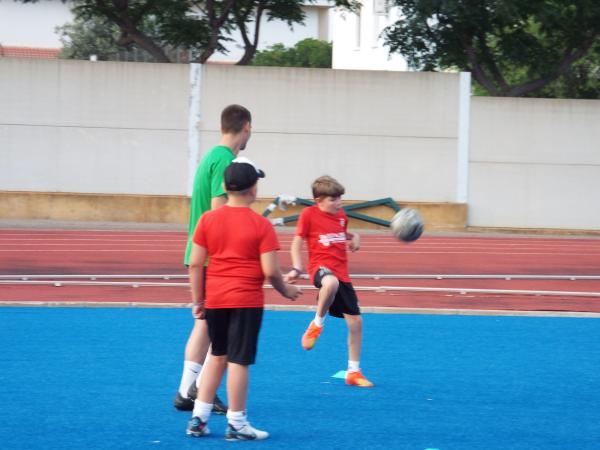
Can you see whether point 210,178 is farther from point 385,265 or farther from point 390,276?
point 385,265

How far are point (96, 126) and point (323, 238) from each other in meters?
19.4

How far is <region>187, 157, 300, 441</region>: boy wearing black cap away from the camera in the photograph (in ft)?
21.3

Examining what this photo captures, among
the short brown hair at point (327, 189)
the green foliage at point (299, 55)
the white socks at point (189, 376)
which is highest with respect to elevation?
the green foliage at point (299, 55)

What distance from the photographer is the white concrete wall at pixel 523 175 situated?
27578 millimetres

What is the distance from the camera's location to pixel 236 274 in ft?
21.4

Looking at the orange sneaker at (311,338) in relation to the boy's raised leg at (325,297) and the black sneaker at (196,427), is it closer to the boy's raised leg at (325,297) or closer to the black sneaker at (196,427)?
the boy's raised leg at (325,297)

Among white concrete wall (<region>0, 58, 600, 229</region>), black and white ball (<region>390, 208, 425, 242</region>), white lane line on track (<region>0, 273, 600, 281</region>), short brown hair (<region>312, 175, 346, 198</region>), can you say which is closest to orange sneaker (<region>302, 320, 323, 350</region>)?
short brown hair (<region>312, 175, 346, 198</region>)

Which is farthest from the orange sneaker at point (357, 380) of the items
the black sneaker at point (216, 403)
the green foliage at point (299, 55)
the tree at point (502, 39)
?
the green foliage at point (299, 55)

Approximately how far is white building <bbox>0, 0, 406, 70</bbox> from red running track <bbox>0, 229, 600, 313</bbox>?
86.8 ft

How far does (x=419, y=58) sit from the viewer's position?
30547mm

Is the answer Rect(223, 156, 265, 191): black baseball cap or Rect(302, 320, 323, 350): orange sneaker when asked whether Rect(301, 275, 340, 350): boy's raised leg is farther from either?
Rect(223, 156, 265, 191): black baseball cap

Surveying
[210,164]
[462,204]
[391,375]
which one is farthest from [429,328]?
[462,204]

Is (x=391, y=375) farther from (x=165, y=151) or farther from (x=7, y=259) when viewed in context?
(x=165, y=151)

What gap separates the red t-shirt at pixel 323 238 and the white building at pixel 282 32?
3932cm
